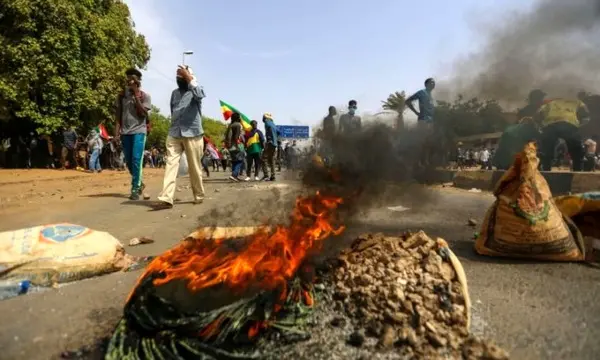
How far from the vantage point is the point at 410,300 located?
2.47 m

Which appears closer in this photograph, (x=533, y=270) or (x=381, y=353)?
(x=381, y=353)

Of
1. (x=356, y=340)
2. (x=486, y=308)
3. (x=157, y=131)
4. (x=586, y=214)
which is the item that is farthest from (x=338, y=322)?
(x=157, y=131)

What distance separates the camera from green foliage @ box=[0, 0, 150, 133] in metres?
18.4

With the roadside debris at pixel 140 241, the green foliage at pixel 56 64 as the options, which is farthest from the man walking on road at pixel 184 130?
the green foliage at pixel 56 64

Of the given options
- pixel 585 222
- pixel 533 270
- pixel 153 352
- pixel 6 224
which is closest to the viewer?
pixel 153 352

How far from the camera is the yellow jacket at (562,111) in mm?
6166

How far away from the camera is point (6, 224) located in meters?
5.55

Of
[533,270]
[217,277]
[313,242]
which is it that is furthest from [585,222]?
[217,277]

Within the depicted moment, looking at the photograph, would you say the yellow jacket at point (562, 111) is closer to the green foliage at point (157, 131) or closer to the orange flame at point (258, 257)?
the orange flame at point (258, 257)

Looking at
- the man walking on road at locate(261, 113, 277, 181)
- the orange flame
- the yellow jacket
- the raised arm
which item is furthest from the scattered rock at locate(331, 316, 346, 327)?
the man walking on road at locate(261, 113, 277, 181)

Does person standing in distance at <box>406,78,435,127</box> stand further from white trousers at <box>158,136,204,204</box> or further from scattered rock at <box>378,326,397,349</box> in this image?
scattered rock at <box>378,326,397,349</box>

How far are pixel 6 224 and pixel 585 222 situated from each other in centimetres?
654

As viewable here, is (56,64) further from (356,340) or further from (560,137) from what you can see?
(356,340)

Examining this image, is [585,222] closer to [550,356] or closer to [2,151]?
[550,356]
